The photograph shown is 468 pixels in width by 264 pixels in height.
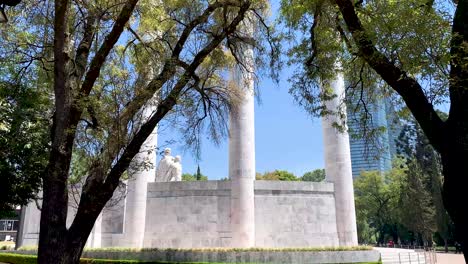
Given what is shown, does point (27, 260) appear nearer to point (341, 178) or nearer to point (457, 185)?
point (341, 178)

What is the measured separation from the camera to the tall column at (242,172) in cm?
2034

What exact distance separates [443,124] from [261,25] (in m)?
6.96

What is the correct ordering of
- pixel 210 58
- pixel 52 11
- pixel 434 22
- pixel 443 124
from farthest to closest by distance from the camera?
pixel 210 58, pixel 52 11, pixel 434 22, pixel 443 124

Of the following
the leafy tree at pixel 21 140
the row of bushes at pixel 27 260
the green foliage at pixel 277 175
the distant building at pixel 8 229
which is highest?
the green foliage at pixel 277 175

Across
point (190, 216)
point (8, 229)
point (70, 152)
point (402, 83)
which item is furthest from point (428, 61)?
point (8, 229)

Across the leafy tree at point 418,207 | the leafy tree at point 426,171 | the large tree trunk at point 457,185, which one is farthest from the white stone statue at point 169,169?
the leafy tree at point 418,207

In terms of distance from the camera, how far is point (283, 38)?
11.3m

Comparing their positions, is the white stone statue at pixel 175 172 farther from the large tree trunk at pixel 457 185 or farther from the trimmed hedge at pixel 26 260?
the large tree trunk at pixel 457 185

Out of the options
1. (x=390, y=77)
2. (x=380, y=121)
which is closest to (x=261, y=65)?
(x=380, y=121)

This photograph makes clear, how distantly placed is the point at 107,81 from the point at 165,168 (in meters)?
13.5

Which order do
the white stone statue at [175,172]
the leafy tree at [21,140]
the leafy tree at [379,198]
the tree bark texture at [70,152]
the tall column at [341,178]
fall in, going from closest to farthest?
the tree bark texture at [70,152]
the leafy tree at [21,140]
the tall column at [341,178]
the white stone statue at [175,172]
the leafy tree at [379,198]

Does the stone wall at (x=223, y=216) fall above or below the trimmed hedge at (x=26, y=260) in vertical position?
above

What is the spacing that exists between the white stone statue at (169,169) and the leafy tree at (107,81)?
1121cm

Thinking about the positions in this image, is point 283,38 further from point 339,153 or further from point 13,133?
point 339,153
